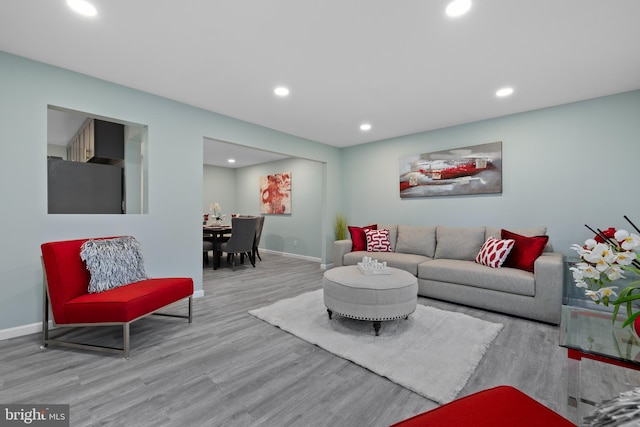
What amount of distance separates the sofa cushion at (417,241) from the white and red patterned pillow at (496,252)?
845 millimetres

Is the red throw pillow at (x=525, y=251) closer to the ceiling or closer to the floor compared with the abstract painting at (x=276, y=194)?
closer to the floor

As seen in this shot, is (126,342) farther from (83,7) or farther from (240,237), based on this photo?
(240,237)

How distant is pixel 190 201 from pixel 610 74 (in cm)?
466

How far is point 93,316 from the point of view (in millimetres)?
2086

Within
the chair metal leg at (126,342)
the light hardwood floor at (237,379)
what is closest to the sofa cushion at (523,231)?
the light hardwood floor at (237,379)

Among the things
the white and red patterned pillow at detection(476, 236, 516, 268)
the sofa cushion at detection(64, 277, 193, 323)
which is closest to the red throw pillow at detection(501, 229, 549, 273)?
the white and red patterned pillow at detection(476, 236, 516, 268)

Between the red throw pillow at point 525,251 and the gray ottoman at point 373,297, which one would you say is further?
the red throw pillow at point 525,251

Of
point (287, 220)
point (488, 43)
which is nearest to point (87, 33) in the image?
point (488, 43)

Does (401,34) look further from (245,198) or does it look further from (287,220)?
(245,198)

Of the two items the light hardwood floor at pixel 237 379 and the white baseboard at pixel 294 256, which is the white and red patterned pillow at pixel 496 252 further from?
the white baseboard at pixel 294 256

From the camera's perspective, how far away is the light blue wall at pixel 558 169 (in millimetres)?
3133

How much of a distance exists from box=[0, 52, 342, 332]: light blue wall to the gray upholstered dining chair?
1586 mm

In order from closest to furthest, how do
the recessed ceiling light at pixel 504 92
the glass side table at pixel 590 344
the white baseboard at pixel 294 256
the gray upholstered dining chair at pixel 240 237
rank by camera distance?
1. the glass side table at pixel 590 344
2. the recessed ceiling light at pixel 504 92
3. the gray upholstered dining chair at pixel 240 237
4. the white baseboard at pixel 294 256

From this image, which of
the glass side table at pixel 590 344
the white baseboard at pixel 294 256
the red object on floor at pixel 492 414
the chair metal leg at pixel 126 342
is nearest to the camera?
the red object on floor at pixel 492 414
